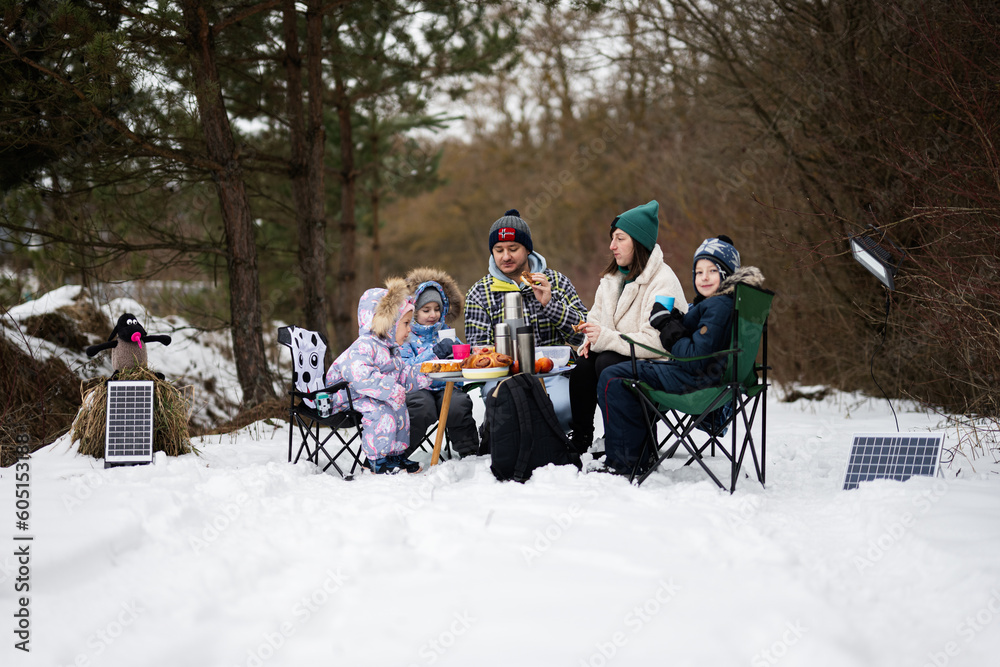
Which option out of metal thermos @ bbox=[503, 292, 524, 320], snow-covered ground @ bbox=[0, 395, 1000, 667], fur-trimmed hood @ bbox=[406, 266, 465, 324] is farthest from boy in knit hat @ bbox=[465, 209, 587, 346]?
snow-covered ground @ bbox=[0, 395, 1000, 667]

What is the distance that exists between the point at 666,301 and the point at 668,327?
0.22 m

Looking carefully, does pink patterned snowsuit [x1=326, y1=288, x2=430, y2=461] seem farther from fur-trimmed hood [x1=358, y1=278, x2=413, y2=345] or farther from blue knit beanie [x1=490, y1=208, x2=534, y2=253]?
blue knit beanie [x1=490, y1=208, x2=534, y2=253]


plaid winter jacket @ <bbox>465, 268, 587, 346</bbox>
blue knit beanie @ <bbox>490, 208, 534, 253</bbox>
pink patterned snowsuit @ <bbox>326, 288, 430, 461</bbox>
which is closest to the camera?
pink patterned snowsuit @ <bbox>326, 288, 430, 461</bbox>

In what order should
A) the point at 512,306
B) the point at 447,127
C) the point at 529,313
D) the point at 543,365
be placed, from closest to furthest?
the point at 543,365, the point at 512,306, the point at 529,313, the point at 447,127

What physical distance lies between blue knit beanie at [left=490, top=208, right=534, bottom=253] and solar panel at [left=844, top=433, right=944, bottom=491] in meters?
2.19

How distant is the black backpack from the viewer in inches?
152

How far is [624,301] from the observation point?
413 centimetres

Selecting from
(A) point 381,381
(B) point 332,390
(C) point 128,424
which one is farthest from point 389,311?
(C) point 128,424

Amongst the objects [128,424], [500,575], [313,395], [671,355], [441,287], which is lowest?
[500,575]

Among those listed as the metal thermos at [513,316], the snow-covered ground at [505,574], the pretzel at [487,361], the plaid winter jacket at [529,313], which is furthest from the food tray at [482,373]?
the plaid winter jacket at [529,313]

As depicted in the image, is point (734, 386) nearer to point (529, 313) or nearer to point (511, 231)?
point (529, 313)

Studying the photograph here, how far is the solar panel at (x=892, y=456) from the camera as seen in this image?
343 cm

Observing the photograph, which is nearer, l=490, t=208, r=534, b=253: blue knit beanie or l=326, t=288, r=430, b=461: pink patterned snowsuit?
l=326, t=288, r=430, b=461: pink patterned snowsuit

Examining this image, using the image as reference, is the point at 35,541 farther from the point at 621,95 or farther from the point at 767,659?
the point at 621,95
